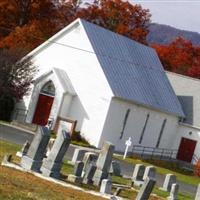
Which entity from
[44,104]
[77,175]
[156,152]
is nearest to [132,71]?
[44,104]

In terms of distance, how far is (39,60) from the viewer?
50.5 metres

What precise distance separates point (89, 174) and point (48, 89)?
25499 mm

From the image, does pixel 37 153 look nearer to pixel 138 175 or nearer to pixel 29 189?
pixel 29 189

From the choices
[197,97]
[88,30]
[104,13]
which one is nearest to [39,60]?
[88,30]

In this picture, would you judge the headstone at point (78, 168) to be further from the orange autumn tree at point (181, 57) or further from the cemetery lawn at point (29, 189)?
the orange autumn tree at point (181, 57)

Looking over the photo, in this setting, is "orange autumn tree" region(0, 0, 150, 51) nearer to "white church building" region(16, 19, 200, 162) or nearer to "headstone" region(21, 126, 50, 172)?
"white church building" region(16, 19, 200, 162)

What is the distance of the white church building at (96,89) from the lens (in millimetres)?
47062

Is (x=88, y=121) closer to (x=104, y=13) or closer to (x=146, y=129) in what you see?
(x=146, y=129)

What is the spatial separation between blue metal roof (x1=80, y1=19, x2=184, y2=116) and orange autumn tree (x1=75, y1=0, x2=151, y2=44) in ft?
80.8

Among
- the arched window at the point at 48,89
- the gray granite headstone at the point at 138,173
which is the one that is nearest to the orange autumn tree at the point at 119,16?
the arched window at the point at 48,89

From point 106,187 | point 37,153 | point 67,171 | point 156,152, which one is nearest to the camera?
point 106,187

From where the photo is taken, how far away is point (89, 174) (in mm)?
23703

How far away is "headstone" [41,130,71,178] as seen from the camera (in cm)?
2230

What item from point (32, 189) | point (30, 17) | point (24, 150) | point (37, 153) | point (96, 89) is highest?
point (30, 17)
